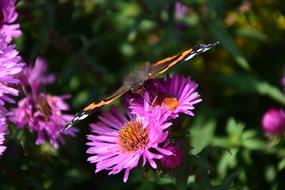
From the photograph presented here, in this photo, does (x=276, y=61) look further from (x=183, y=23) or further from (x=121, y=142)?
(x=121, y=142)

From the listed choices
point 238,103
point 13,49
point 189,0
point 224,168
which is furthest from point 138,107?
point 238,103

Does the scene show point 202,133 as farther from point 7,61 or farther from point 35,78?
point 7,61

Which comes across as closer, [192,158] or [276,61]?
[192,158]

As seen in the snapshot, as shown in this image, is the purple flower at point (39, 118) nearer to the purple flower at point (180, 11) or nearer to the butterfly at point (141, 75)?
the butterfly at point (141, 75)

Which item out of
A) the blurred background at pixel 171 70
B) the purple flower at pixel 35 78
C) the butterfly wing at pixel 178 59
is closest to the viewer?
the butterfly wing at pixel 178 59

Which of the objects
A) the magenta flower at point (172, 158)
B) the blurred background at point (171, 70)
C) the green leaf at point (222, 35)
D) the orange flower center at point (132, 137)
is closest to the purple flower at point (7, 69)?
the blurred background at point (171, 70)

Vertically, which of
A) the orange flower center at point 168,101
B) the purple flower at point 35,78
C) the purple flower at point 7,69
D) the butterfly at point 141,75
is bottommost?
the orange flower center at point 168,101

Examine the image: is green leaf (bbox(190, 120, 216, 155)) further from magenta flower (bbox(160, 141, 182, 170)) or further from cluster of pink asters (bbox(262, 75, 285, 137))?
magenta flower (bbox(160, 141, 182, 170))

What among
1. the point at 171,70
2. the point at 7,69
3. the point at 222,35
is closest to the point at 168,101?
the point at 7,69
